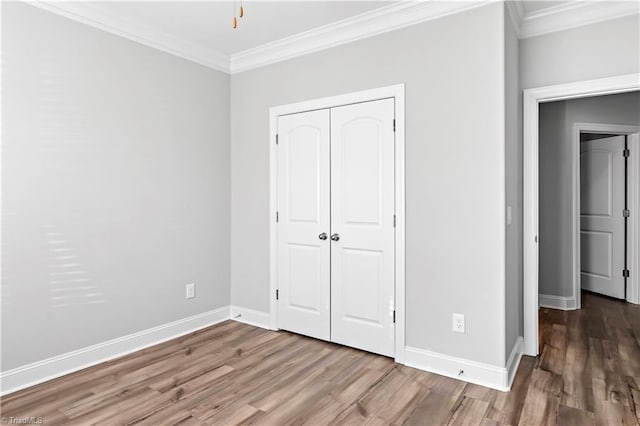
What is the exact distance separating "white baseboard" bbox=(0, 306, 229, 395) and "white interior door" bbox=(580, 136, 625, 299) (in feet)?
15.4

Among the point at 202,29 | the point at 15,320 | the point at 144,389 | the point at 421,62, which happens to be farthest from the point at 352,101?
the point at 15,320

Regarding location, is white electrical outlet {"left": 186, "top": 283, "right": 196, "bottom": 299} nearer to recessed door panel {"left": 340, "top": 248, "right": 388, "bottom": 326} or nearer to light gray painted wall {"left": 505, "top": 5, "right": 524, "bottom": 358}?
recessed door panel {"left": 340, "top": 248, "right": 388, "bottom": 326}

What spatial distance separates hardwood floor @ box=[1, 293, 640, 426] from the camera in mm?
2240

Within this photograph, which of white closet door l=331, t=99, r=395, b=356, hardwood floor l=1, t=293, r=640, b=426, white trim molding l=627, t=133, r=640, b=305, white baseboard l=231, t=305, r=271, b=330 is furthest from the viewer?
white trim molding l=627, t=133, r=640, b=305

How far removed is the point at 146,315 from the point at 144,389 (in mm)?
877

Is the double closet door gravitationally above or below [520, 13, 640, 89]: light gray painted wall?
below

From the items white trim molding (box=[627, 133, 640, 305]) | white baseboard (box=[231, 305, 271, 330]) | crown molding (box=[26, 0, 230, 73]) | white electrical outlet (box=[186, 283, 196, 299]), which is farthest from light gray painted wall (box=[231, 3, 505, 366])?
white trim molding (box=[627, 133, 640, 305])

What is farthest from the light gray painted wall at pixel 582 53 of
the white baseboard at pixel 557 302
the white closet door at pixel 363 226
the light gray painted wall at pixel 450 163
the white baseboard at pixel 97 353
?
the white baseboard at pixel 97 353

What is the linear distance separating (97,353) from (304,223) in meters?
1.92

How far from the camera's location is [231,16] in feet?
10.2

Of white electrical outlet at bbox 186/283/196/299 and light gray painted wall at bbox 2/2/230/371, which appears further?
white electrical outlet at bbox 186/283/196/299

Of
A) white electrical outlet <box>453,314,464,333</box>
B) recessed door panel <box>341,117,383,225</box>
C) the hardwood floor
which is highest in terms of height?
recessed door panel <box>341,117,383,225</box>

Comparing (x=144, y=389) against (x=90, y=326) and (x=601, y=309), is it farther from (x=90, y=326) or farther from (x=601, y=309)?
(x=601, y=309)

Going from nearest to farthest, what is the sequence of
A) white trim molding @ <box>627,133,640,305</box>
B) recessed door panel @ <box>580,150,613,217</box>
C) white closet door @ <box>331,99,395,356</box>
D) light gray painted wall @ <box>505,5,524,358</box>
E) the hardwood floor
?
1. the hardwood floor
2. light gray painted wall @ <box>505,5,524,358</box>
3. white closet door @ <box>331,99,395,356</box>
4. white trim molding @ <box>627,133,640,305</box>
5. recessed door panel @ <box>580,150,613,217</box>
